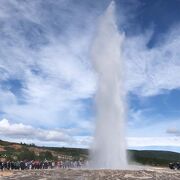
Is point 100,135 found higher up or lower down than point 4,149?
lower down

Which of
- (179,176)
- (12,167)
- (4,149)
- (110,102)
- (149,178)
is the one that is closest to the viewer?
(149,178)

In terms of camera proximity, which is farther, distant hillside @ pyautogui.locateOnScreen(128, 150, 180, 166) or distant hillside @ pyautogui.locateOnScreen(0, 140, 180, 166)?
distant hillside @ pyautogui.locateOnScreen(128, 150, 180, 166)

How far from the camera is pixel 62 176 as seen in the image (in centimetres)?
2709

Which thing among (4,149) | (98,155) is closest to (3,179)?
(98,155)

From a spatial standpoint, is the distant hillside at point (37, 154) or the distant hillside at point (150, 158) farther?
the distant hillside at point (150, 158)

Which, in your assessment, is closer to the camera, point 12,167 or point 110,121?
point 110,121

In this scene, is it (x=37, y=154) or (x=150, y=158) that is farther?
(x=150, y=158)

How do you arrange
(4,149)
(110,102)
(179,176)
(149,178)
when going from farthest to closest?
(4,149)
(110,102)
(179,176)
(149,178)

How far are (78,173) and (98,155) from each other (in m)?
7.26

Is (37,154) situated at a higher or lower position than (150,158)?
lower

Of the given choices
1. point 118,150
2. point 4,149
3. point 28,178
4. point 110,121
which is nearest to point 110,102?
point 110,121

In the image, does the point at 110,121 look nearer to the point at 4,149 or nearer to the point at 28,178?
the point at 28,178

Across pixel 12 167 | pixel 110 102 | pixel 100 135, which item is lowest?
pixel 12 167

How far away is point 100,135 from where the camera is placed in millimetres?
35562
